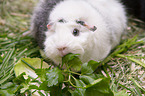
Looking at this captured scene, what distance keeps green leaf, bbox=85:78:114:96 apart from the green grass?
292 mm

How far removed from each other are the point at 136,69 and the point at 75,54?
0.88 meters

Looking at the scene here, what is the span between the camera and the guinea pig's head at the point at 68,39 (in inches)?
62.9

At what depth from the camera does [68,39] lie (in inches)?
63.2

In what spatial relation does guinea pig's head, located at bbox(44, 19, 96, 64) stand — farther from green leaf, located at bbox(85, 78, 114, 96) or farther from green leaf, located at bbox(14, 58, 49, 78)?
green leaf, located at bbox(85, 78, 114, 96)

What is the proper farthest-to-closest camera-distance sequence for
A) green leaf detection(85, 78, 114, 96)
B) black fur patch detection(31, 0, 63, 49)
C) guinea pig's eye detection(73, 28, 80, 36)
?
black fur patch detection(31, 0, 63, 49) → guinea pig's eye detection(73, 28, 80, 36) → green leaf detection(85, 78, 114, 96)

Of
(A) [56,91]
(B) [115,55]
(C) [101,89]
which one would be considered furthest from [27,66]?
(B) [115,55]

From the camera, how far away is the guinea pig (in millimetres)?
1642

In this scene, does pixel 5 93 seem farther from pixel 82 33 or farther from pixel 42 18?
pixel 42 18


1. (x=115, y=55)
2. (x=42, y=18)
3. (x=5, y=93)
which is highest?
(x=42, y=18)

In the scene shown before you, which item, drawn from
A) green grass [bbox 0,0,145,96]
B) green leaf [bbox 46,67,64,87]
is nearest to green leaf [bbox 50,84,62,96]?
green leaf [bbox 46,67,64,87]

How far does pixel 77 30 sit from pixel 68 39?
0.70ft

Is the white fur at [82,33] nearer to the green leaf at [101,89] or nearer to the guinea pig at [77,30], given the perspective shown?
the guinea pig at [77,30]

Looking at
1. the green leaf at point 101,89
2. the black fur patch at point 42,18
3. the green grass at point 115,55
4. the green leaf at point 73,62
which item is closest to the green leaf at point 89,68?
the green leaf at point 73,62

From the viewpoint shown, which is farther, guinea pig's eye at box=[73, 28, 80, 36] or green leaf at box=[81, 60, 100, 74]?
guinea pig's eye at box=[73, 28, 80, 36]
